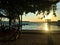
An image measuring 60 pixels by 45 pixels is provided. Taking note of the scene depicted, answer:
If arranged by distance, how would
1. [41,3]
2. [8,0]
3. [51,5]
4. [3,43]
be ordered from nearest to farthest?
[8,0] < [41,3] < [51,5] < [3,43]

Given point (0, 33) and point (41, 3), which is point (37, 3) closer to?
point (41, 3)

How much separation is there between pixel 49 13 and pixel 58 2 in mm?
1003

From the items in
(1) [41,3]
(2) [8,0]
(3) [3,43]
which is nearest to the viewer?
(2) [8,0]

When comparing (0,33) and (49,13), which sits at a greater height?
(49,13)

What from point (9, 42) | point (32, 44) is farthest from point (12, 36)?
point (32, 44)

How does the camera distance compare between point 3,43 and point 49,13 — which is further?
point 3,43

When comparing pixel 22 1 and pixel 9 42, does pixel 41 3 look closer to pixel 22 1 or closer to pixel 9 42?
pixel 22 1

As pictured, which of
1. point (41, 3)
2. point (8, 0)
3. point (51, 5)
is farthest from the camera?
point (51, 5)

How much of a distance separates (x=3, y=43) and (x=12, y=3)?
18.6 ft

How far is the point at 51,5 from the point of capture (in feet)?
47.7

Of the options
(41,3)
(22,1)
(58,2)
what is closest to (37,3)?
(41,3)

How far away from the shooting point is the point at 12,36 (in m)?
18.4

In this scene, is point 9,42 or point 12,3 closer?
point 12,3

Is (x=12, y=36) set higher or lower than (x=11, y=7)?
lower
